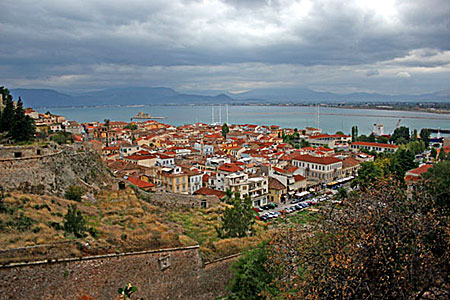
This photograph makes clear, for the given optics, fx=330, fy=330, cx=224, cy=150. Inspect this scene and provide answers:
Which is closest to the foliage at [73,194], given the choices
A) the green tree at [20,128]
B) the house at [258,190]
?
the green tree at [20,128]

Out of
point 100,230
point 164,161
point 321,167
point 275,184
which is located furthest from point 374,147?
point 100,230

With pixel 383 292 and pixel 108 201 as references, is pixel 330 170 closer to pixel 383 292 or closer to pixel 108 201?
pixel 108 201

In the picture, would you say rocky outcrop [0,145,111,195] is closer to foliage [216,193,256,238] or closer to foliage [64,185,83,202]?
foliage [64,185,83,202]

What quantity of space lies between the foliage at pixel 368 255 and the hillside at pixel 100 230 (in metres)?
3.44

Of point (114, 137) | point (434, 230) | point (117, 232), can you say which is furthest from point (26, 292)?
point (114, 137)

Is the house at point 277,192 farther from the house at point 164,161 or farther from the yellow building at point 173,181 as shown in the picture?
the house at point 164,161

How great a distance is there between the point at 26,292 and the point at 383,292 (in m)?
8.68

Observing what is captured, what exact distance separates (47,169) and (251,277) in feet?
35.0

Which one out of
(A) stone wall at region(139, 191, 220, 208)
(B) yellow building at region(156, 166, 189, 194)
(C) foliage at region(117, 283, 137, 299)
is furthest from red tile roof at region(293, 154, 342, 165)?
(C) foliage at region(117, 283, 137, 299)

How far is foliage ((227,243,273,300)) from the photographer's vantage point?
33.0ft

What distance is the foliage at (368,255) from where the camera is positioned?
785 cm

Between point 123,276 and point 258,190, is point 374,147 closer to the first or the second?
point 258,190

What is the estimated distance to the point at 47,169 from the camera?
15.1 metres

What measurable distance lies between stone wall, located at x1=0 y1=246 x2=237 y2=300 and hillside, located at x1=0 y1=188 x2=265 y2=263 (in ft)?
0.83
